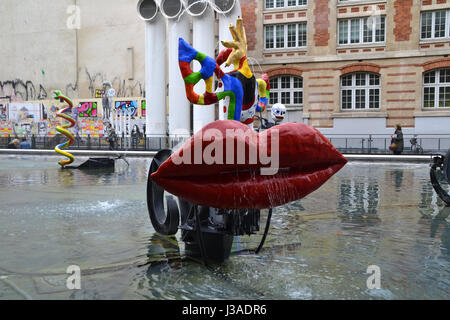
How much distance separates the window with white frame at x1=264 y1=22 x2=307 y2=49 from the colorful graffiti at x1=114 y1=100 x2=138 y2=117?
1178cm

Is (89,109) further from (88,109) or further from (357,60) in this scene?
(357,60)

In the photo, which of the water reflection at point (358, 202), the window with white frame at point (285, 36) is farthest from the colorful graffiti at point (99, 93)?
the water reflection at point (358, 202)

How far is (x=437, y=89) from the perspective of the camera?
29.0 meters

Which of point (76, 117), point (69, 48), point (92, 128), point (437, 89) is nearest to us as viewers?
point (437, 89)

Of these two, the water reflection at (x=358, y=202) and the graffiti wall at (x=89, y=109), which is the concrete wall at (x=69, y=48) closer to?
the graffiti wall at (x=89, y=109)

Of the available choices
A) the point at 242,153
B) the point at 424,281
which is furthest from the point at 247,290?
the point at 424,281

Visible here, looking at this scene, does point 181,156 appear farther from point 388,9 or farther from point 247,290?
point 388,9

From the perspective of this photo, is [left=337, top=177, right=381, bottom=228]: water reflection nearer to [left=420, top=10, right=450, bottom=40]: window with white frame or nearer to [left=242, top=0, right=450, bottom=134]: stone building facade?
[left=242, top=0, right=450, bottom=134]: stone building facade

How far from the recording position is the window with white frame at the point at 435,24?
28.9 m

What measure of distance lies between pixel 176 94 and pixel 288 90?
820 cm

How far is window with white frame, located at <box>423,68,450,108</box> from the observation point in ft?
95.1

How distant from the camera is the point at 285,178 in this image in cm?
339

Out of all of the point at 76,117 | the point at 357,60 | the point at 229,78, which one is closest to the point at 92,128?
the point at 76,117

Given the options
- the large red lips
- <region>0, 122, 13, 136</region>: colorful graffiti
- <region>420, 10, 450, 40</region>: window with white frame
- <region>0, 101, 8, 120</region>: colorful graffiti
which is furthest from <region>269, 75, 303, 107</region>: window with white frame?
the large red lips
